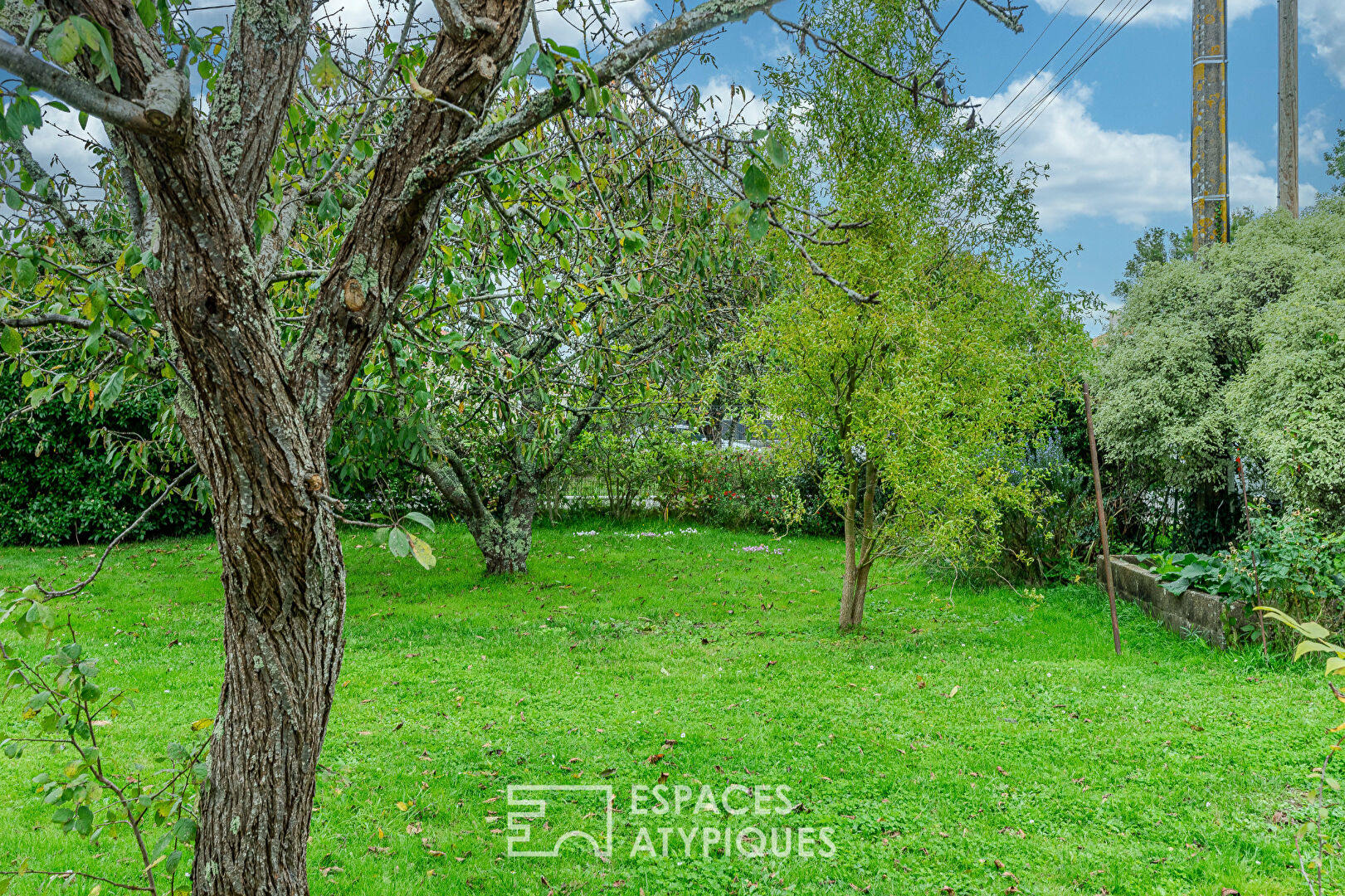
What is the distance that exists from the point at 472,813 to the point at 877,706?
261 centimetres

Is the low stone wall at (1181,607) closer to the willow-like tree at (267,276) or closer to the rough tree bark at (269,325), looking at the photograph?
the willow-like tree at (267,276)

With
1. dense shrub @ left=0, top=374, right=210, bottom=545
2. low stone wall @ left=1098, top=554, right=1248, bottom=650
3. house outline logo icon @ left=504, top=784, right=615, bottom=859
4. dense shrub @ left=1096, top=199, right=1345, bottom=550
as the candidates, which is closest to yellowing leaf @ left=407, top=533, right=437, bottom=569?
house outline logo icon @ left=504, top=784, right=615, bottom=859

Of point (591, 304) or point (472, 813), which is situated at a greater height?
point (591, 304)

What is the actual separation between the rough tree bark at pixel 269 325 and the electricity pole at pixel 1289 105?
1134 centimetres

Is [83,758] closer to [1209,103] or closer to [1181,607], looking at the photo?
[1181,607]

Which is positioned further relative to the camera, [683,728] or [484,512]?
[484,512]

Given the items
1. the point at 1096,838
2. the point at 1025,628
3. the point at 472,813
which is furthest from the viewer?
the point at 1025,628

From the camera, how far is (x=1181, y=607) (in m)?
6.58

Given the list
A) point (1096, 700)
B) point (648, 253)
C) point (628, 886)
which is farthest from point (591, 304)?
point (1096, 700)

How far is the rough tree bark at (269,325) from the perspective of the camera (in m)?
1.66

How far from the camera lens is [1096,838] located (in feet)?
11.5

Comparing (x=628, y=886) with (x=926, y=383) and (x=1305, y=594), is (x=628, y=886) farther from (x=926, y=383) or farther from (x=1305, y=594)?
(x=1305, y=594)

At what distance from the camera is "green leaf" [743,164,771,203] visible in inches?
62.9

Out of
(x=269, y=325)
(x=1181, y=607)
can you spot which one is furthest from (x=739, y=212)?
(x=1181, y=607)
